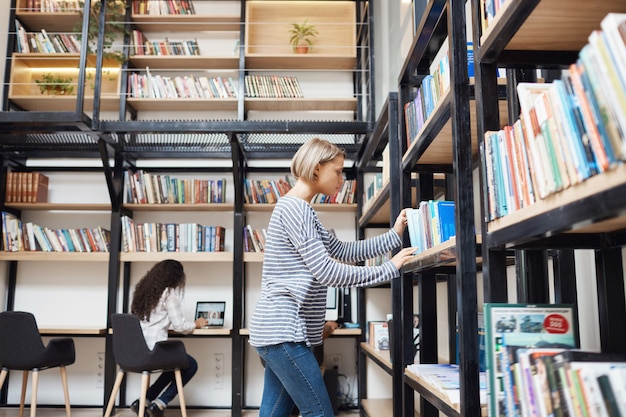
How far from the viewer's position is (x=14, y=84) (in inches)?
183

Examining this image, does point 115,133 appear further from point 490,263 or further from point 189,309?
point 490,263

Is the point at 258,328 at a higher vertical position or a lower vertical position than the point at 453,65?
lower

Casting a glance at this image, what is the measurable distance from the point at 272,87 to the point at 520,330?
375cm

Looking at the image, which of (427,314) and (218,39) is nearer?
(427,314)

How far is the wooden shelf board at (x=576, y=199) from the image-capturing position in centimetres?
78

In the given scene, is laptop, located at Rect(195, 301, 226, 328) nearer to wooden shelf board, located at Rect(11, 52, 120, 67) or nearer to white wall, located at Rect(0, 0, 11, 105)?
wooden shelf board, located at Rect(11, 52, 120, 67)

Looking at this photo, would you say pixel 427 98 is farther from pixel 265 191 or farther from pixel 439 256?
pixel 265 191

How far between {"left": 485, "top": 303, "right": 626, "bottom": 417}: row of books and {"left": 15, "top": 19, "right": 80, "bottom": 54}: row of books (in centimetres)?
458

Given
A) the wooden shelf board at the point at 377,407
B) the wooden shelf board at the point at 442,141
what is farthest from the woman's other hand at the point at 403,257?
the wooden shelf board at the point at 377,407

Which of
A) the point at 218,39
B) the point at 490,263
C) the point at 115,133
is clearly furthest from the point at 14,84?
the point at 490,263

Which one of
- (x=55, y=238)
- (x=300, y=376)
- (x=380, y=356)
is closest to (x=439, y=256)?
(x=300, y=376)

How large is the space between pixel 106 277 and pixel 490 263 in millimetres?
4114

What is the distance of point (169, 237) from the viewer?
14.6 feet

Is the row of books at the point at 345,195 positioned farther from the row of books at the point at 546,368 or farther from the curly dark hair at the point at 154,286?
the row of books at the point at 546,368
